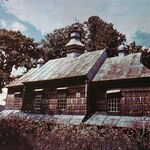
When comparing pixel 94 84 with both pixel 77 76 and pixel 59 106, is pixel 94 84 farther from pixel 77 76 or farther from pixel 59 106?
pixel 59 106

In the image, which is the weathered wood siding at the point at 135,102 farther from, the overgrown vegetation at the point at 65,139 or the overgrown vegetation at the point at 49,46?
the overgrown vegetation at the point at 49,46

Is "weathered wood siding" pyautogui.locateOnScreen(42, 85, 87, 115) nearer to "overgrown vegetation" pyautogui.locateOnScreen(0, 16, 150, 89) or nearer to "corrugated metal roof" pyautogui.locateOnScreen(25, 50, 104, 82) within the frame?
"corrugated metal roof" pyautogui.locateOnScreen(25, 50, 104, 82)

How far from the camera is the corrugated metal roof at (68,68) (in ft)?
74.0

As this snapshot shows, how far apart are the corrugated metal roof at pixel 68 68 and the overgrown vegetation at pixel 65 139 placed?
229 inches

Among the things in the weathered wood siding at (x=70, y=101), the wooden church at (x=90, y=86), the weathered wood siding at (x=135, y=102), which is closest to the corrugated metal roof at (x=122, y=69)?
the wooden church at (x=90, y=86)

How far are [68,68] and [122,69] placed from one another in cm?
565

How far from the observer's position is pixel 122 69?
2114 cm

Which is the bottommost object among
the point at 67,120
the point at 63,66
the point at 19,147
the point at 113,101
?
the point at 19,147

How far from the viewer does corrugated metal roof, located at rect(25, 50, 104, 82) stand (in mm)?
22547

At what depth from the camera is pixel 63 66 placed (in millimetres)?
25922

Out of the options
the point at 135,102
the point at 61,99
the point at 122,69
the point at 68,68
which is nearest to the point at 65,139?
the point at 135,102

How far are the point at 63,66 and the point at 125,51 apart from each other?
6281 mm

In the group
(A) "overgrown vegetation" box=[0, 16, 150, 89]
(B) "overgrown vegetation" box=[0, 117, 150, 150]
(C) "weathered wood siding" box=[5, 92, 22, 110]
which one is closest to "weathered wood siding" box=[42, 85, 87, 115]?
(B) "overgrown vegetation" box=[0, 117, 150, 150]

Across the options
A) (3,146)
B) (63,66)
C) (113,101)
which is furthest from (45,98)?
(3,146)
